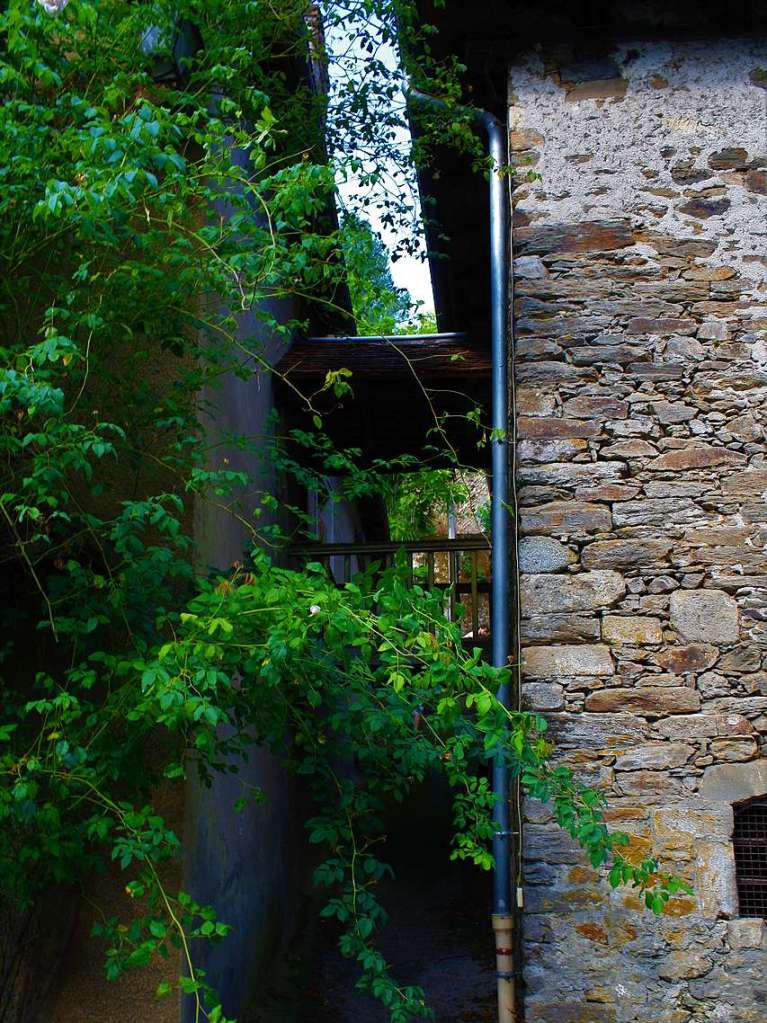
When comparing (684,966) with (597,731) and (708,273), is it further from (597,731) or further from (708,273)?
(708,273)

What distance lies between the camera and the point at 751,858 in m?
3.34

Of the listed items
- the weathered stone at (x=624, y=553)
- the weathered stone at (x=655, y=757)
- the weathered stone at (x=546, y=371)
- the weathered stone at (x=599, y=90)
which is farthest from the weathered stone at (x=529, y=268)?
the weathered stone at (x=655, y=757)

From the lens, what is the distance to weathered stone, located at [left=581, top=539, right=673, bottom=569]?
356 cm

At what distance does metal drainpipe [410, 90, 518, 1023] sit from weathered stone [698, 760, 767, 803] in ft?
2.35

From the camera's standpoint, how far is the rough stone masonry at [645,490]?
10.8ft

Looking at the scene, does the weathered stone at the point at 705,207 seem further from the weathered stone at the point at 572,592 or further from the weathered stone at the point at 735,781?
the weathered stone at the point at 735,781

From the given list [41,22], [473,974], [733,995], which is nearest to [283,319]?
[41,22]

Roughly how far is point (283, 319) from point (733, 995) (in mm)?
4947

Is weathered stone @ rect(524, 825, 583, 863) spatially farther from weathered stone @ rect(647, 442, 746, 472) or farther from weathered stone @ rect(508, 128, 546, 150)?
weathered stone @ rect(508, 128, 546, 150)

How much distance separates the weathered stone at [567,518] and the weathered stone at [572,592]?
0.58 ft

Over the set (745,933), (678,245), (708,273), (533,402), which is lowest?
(745,933)

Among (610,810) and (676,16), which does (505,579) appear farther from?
(676,16)

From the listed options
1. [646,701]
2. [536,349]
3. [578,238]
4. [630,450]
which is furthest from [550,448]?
[646,701]

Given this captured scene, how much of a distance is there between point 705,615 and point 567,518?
61 cm
